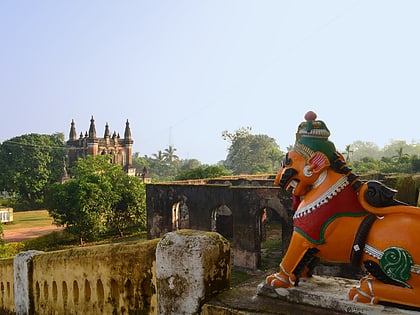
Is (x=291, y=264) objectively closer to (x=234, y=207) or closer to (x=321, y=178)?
(x=321, y=178)

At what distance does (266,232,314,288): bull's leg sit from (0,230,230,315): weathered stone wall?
1.43 ft

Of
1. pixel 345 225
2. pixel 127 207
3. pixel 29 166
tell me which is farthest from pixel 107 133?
pixel 345 225

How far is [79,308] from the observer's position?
15.0 feet

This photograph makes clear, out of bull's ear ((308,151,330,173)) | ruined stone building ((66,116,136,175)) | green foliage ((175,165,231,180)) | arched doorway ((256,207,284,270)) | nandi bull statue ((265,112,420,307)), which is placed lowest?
arched doorway ((256,207,284,270))

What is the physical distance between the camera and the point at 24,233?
27.6 m

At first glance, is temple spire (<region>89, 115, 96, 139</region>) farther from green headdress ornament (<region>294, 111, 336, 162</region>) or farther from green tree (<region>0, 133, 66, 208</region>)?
green headdress ornament (<region>294, 111, 336, 162</region>)

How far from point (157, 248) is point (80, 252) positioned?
1.54 metres

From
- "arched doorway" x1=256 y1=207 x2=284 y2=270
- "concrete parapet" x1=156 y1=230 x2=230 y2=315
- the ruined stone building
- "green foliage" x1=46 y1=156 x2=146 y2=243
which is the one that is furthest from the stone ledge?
the ruined stone building

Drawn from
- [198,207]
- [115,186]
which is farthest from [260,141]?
[198,207]

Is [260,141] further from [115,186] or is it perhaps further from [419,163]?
[115,186]

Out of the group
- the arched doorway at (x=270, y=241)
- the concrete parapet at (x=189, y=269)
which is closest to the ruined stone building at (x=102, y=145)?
the arched doorway at (x=270, y=241)

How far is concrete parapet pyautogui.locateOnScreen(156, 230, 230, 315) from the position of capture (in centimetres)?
321

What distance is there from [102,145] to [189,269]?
4230 cm

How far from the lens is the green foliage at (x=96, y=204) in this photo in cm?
2148
